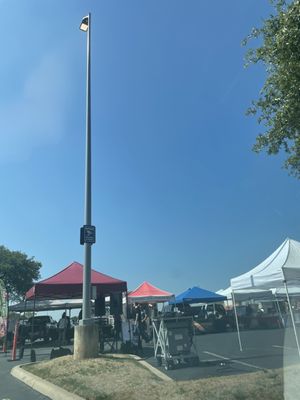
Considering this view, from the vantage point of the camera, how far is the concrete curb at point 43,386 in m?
8.62

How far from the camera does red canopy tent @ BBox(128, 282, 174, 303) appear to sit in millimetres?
29312

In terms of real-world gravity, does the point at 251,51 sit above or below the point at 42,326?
above

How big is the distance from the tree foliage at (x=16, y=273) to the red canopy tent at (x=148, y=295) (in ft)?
88.5

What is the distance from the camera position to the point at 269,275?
538 inches

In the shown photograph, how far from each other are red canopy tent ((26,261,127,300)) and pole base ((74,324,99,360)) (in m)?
4.82

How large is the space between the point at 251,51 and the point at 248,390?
6.16m

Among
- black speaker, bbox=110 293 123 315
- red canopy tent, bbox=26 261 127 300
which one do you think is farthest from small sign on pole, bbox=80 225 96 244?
red canopy tent, bbox=26 261 127 300

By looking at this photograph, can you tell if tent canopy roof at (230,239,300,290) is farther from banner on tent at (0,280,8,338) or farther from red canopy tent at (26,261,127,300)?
banner on tent at (0,280,8,338)

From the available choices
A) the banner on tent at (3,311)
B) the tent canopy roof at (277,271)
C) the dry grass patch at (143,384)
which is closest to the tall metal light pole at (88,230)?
the dry grass patch at (143,384)

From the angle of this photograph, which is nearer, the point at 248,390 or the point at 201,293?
the point at 248,390

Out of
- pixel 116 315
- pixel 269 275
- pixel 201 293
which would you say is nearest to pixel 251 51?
pixel 269 275

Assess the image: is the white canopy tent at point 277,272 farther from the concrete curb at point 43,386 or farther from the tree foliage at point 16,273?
the tree foliage at point 16,273

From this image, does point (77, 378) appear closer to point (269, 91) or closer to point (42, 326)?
point (269, 91)

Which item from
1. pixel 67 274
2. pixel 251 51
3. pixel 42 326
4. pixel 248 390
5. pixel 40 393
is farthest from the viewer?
pixel 42 326
